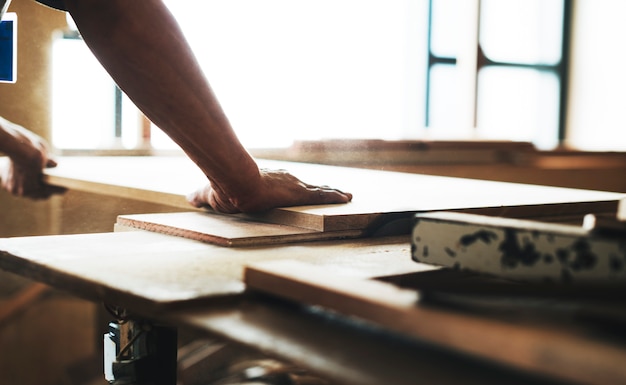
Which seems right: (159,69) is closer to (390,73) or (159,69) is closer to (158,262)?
(158,262)

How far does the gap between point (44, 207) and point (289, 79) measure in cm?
218

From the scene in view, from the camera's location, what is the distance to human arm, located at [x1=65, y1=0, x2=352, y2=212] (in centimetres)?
123

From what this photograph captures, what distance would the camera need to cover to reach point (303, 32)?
13.5 feet

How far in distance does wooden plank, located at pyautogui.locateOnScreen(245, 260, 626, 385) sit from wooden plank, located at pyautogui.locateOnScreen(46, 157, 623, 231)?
2.01 ft

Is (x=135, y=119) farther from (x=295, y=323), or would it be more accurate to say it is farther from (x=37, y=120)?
(x=295, y=323)

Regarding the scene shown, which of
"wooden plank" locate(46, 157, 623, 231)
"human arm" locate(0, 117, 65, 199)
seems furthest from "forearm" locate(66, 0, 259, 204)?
"human arm" locate(0, 117, 65, 199)

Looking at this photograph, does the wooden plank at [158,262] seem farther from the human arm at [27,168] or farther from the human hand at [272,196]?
the human arm at [27,168]

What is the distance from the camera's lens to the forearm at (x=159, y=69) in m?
1.22

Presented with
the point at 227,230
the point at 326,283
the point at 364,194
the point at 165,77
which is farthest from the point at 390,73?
the point at 326,283

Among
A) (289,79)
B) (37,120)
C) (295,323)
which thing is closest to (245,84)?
(289,79)

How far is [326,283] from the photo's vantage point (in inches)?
33.9

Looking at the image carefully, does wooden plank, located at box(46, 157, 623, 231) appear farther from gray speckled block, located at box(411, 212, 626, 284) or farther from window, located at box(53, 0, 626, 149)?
gray speckled block, located at box(411, 212, 626, 284)

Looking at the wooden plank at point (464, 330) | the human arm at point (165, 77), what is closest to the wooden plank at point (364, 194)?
the human arm at point (165, 77)

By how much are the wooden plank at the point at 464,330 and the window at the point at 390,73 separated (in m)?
1.85
